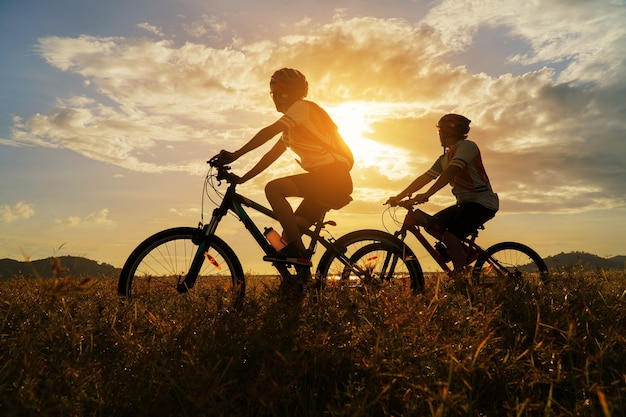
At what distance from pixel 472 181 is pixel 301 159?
3024mm

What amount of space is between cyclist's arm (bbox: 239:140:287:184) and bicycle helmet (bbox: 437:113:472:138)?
2.90 m

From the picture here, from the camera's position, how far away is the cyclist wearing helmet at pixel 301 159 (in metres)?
6.16

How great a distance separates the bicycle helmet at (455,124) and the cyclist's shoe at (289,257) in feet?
A: 10.8

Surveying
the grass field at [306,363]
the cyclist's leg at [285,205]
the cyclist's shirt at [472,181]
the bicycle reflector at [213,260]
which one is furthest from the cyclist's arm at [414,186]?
the grass field at [306,363]

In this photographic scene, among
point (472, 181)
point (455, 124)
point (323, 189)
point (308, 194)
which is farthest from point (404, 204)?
point (308, 194)

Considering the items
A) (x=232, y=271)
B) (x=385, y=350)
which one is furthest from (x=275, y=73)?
(x=385, y=350)

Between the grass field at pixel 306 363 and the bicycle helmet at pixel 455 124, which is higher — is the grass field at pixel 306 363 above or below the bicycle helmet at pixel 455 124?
below

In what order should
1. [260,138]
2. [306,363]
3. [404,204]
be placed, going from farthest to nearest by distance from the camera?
[404,204], [260,138], [306,363]

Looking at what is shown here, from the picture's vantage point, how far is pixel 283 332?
3705 millimetres

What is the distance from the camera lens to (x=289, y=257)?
618 centimetres

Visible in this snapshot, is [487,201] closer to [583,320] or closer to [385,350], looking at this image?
[583,320]

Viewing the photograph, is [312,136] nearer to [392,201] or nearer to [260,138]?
[260,138]

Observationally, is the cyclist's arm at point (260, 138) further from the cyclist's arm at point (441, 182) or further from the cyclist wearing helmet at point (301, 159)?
the cyclist's arm at point (441, 182)

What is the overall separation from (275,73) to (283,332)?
3670 millimetres
